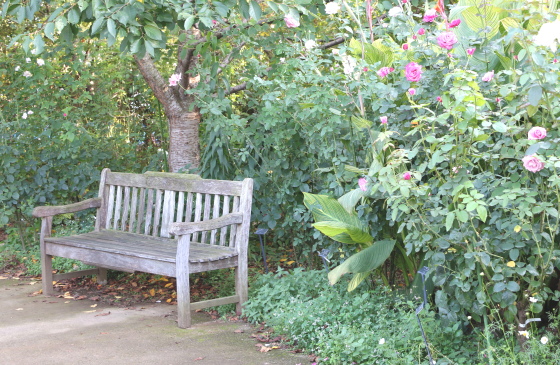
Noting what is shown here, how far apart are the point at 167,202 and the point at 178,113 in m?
1.30

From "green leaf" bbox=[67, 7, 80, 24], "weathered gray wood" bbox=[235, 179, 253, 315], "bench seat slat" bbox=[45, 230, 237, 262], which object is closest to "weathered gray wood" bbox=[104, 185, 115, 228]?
"bench seat slat" bbox=[45, 230, 237, 262]

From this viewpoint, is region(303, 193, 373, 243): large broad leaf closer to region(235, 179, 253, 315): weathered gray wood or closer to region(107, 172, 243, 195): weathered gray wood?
region(235, 179, 253, 315): weathered gray wood

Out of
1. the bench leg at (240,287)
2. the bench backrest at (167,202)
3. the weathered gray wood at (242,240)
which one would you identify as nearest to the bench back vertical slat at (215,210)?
the bench backrest at (167,202)

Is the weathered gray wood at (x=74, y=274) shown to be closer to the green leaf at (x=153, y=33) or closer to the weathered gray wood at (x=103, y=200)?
the weathered gray wood at (x=103, y=200)

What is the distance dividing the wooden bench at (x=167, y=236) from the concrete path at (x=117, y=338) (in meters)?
0.27

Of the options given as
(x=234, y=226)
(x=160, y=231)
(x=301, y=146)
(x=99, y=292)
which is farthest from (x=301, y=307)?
(x=99, y=292)

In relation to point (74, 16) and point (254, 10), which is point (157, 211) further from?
point (254, 10)

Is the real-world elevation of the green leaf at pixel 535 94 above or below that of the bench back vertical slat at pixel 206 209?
above

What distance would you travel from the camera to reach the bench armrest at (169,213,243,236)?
175 inches

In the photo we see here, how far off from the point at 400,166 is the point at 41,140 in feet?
15.9

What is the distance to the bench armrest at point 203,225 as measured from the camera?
175 inches

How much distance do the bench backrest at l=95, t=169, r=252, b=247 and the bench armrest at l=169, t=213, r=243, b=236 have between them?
0.08 metres

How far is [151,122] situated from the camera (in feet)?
28.2

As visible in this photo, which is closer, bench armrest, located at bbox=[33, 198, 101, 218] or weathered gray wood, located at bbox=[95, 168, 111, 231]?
bench armrest, located at bbox=[33, 198, 101, 218]
